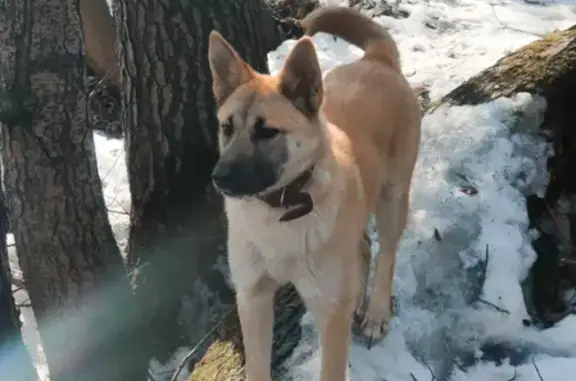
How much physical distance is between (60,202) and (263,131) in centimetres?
154

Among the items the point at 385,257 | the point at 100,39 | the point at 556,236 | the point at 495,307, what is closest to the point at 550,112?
the point at 556,236

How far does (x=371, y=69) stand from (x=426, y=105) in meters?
1.55

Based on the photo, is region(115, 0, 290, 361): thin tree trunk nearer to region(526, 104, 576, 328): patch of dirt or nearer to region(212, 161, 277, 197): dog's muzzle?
region(212, 161, 277, 197): dog's muzzle

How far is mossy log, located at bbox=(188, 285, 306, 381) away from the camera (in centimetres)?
341

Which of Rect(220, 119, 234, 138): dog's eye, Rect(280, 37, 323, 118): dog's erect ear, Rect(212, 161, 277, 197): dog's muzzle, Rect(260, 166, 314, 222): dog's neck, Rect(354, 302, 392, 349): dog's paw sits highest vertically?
Rect(280, 37, 323, 118): dog's erect ear

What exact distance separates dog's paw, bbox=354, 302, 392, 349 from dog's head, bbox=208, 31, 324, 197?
97 cm

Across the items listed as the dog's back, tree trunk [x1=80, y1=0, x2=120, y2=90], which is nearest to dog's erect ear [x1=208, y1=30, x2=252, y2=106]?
the dog's back

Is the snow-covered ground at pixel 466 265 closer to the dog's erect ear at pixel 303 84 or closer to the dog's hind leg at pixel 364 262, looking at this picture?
the dog's hind leg at pixel 364 262

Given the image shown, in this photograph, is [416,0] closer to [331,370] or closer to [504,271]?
[504,271]

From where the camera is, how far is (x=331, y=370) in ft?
10.1

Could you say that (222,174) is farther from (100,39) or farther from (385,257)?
(100,39)

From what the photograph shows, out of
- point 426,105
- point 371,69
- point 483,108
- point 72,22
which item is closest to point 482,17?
point 426,105

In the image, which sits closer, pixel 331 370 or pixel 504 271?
pixel 331 370

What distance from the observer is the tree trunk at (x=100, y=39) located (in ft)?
21.7
